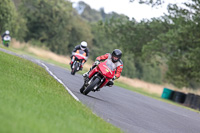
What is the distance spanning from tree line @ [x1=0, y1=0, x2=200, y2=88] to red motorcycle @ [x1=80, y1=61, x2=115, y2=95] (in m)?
20.0

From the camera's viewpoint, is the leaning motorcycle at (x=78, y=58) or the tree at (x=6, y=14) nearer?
the leaning motorcycle at (x=78, y=58)

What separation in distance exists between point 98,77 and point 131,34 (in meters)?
31.3

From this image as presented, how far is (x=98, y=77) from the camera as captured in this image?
12406 millimetres

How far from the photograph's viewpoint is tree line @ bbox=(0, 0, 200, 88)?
3409 cm

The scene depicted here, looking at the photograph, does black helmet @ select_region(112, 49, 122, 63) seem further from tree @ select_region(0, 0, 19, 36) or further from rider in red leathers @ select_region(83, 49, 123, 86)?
tree @ select_region(0, 0, 19, 36)

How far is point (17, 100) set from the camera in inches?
266

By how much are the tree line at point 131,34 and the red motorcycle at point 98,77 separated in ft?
65.5

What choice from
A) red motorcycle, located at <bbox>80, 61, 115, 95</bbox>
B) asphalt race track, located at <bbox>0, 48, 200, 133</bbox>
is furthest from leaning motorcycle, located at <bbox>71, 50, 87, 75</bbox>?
red motorcycle, located at <bbox>80, 61, 115, 95</bbox>

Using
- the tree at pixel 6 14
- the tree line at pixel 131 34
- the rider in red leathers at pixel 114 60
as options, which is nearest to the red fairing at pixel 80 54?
the rider in red leathers at pixel 114 60

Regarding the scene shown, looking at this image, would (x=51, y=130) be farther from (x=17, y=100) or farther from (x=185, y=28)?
(x=185, y=28)

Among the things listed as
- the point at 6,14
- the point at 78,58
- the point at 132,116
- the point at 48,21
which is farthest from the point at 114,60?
the point at 48,21

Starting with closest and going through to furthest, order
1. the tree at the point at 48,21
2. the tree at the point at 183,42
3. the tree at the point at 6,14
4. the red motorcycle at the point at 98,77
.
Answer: the red motorcycle at the point at 98,77
the tree at the point at 183,42
the tree at the point at 6,14
the tree at the point at 48,21

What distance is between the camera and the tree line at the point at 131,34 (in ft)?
112

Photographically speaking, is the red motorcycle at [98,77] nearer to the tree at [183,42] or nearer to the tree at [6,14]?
the tree at [183,42]
